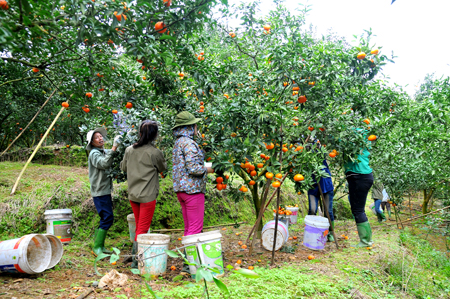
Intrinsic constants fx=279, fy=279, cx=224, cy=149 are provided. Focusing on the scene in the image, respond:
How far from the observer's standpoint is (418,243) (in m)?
5.25

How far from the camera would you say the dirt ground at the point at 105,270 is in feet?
8.36

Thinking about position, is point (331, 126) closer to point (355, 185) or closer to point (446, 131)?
point (355, 185)

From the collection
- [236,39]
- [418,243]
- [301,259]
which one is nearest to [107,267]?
[301,259]

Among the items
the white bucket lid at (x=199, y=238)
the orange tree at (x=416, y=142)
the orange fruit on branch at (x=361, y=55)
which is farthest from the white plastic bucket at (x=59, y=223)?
the orange tree at (x=416, y=142)

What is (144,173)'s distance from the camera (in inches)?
132

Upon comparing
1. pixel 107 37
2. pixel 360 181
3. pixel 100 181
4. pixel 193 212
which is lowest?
pixel 193 212

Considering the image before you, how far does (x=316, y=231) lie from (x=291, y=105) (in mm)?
1894

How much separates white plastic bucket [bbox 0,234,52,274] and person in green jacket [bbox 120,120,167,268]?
3.20 ft

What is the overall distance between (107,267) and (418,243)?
541 cm

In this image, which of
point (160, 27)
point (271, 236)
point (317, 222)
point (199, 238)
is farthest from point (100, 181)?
point (317, 222)

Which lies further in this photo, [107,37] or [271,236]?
[271,236]

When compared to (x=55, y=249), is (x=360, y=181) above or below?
above

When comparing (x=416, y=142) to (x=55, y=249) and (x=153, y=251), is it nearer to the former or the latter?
(x=153, y=251)

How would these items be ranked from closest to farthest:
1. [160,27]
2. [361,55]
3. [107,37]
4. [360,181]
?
[107,37], [160,27], [361,55], [360,181]
